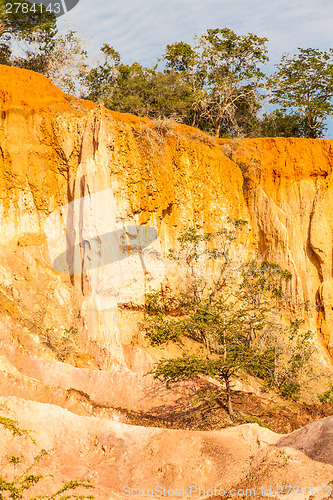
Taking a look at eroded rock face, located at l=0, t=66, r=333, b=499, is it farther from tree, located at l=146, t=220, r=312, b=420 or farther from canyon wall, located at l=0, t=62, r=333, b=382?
tree, located at l=146, t=220, r=312, b=420

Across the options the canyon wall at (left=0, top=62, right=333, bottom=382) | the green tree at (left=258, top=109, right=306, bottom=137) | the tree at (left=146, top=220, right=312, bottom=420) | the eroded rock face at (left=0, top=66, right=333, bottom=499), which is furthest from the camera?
the green tree at (left=258, top=109, right=306, bottom=137)

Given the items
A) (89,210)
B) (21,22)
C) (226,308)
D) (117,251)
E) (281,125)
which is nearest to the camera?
(226,308)

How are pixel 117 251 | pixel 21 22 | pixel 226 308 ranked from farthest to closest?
pixel 21 22
pixel 117 251
pixel 226 308

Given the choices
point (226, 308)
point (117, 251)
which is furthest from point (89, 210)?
point (226, 308)

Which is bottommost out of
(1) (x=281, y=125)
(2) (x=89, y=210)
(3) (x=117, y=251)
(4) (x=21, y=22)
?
(3) (x=117, y=251)

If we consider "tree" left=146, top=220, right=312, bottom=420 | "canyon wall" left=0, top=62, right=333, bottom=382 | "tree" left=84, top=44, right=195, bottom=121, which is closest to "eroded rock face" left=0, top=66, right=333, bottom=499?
"canyon wall" left=0, top=62, right=333, bottom=382

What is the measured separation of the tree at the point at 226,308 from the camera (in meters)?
→ 20.5

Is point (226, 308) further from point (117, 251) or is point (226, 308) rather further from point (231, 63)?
point (231, 63)

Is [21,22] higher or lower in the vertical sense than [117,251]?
higher

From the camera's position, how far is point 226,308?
63.9ft

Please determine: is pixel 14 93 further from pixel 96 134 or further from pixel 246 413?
pixel 246 413

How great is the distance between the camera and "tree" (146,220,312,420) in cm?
2052

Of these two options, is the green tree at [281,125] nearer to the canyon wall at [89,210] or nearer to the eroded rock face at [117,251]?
the eroded rock face at [117,251]

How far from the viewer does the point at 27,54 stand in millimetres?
31047
